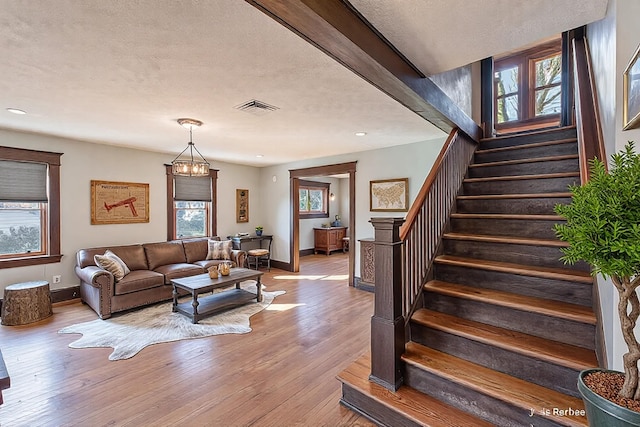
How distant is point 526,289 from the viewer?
2188 mm

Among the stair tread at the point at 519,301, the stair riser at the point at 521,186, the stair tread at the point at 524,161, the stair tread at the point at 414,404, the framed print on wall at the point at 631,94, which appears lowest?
the stair tread at the point at 414,404

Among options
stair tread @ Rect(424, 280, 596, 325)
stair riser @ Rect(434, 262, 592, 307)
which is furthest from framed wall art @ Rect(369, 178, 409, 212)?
stair tread @ Rect(424, 280, 596, 325)

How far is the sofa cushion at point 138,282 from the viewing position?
12.8 ft

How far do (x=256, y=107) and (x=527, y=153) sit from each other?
10.3 feet

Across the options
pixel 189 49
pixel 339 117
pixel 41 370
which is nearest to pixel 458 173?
pixel 339 117

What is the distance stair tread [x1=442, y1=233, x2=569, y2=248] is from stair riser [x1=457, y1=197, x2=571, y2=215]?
0.37 meters

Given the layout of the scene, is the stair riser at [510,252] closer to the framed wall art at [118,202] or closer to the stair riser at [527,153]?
the stair riser at [527,153]

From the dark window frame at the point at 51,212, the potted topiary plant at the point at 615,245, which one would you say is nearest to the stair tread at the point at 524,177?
the potted topiary plant at the point at 615,245

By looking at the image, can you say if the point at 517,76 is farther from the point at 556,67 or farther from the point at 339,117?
the point at 339,117

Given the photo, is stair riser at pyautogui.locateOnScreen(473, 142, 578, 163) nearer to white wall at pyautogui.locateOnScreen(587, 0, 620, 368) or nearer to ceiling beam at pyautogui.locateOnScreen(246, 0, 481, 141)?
ceiling beam at pyautogui.locateOnScreen(246, 0, 481, 141)

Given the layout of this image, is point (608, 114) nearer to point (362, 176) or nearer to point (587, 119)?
point (587, 119)

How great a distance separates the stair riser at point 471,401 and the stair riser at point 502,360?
251 mm

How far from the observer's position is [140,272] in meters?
4.42

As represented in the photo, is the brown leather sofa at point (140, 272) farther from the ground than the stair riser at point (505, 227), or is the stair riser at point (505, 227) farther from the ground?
the stair riser at point (505, 227)
